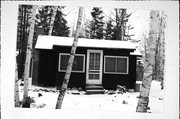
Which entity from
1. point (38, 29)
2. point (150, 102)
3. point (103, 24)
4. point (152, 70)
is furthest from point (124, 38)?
point (38, 29)

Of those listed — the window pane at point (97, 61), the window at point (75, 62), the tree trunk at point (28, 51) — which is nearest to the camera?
the tree trunk at point (28, 51)

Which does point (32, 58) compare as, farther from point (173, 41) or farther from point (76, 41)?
point (173, 41)

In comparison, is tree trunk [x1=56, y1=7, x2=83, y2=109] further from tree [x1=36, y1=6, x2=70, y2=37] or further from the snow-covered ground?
tree [x1=36, y1=6, x2=70, y2=37]

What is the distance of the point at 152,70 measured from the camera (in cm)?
454

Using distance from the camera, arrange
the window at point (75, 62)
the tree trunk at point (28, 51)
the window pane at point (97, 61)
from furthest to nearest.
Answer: the window pane at point (97, 61)
the window at point (75, 62)
the tree trunk at point (28, 51)

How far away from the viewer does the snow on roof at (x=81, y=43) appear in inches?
178

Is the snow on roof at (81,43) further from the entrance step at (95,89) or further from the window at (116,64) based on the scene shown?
the entrance step at (95,89)

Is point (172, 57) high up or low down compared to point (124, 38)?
down

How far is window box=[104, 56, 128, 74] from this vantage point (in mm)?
4660

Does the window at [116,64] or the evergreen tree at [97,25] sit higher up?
the evergreen tree at [97,25]

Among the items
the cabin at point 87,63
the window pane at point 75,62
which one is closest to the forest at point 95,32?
the cabin at point 87,63

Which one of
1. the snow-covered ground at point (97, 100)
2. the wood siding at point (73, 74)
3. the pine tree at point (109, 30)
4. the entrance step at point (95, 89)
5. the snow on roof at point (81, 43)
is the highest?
the pine tree at point (109, 30)

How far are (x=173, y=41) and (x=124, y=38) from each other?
883 mm

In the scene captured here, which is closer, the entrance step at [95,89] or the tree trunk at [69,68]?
the tree trunk at [69,68]
